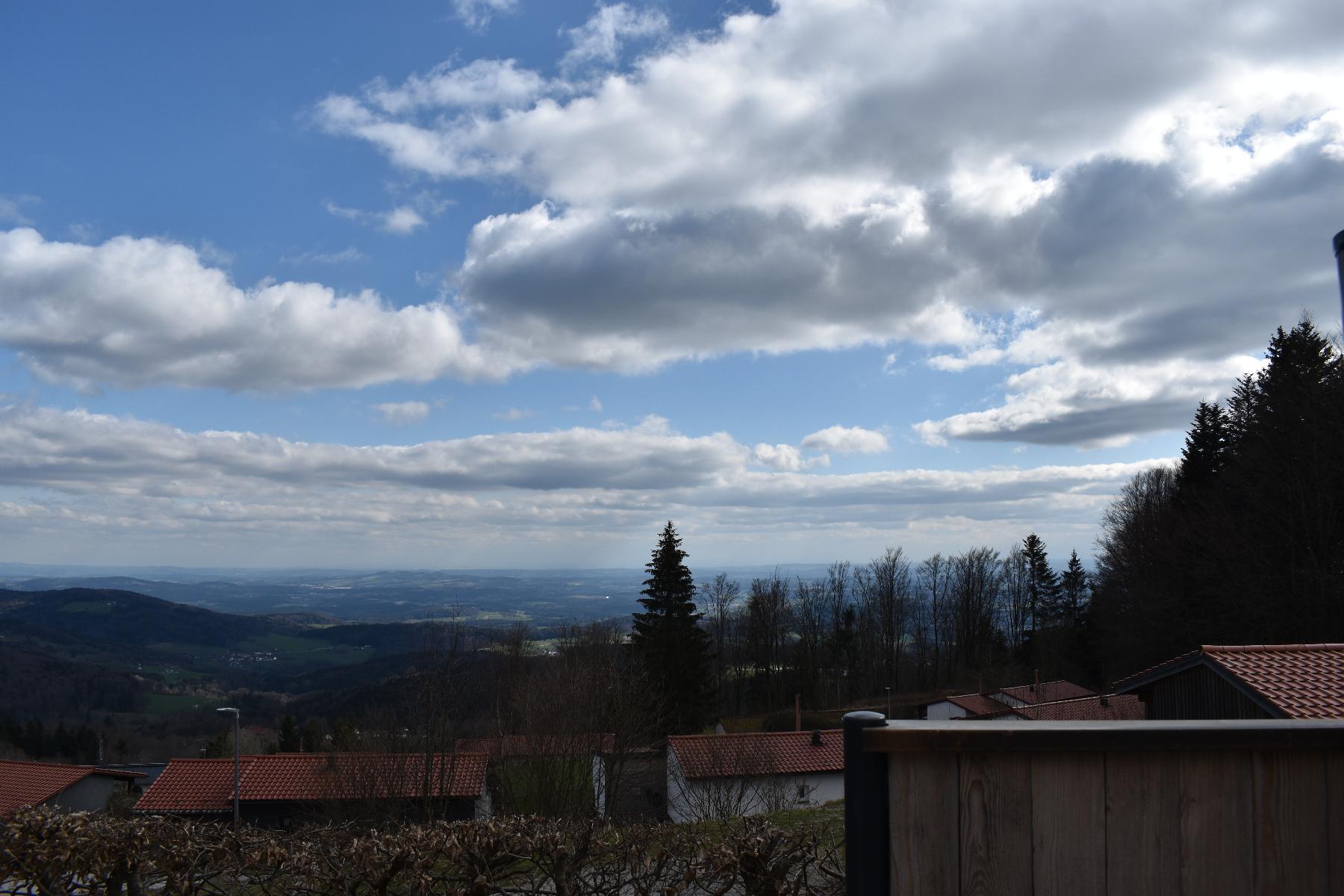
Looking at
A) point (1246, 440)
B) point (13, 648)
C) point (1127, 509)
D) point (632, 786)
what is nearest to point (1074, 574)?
point (1127, 509)

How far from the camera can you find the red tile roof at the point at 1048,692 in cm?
4759

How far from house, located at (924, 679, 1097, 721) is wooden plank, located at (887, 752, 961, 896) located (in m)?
46.8

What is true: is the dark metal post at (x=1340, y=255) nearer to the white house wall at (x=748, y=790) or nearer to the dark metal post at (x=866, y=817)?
the dark metal post at (x=866, y=817)

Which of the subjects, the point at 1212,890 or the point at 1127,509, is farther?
the point at 1127,509

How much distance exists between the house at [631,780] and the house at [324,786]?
3.52 meters

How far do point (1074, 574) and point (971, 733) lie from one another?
73315 mm

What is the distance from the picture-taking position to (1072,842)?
2.34 metres

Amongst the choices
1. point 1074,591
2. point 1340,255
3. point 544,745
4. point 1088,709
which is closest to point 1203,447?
point 1088,709

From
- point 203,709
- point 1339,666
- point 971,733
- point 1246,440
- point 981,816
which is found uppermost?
point 1246,440

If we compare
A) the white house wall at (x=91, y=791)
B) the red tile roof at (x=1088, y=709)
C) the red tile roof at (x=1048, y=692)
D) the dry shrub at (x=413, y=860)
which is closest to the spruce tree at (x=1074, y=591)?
the red tile roof at (x=1048, y=692)

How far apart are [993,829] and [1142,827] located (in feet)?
1.34

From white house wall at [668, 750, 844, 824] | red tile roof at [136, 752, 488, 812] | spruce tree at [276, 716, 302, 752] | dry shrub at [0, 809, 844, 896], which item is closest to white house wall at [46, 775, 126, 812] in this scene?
red tile roof at [136, 752, 488, 812]

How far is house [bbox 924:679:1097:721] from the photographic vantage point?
1858 inches

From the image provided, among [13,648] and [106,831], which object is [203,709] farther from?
→ [106,831]
